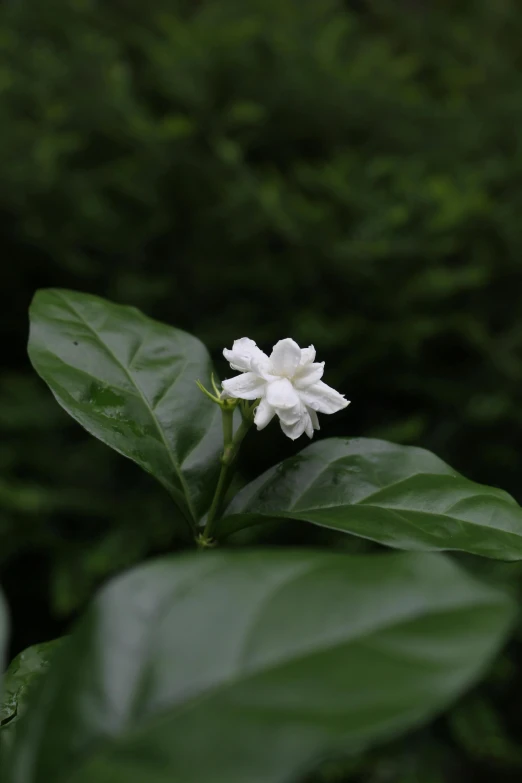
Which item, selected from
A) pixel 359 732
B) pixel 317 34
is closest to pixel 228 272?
pixel 317 34

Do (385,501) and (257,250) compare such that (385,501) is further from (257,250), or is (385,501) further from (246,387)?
(257,250)

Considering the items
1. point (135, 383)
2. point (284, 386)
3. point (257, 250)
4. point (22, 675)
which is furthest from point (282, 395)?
point (257, 250)

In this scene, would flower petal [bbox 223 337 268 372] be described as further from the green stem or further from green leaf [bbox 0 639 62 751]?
green leaf [bbox 0 639 62 751]

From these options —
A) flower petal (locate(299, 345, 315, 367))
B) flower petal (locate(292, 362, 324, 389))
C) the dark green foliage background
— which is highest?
flower petal (locate(299, 345, 315, 367))

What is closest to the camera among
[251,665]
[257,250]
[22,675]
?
[251,665]

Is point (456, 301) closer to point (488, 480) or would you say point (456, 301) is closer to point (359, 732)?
point (488, 480)

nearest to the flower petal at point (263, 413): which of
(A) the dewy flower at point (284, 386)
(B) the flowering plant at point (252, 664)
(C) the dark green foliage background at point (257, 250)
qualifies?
(A) the dewy flower at point (284, 386)

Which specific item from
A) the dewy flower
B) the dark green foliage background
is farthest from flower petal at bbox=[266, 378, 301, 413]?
the dark green foliage background

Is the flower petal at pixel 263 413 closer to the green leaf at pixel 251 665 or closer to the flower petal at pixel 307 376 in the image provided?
the flower petal at pixel 307 376
